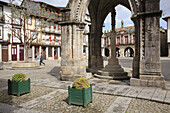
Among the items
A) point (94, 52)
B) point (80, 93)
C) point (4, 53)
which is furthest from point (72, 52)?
point (4, 53)

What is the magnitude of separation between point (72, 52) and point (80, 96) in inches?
161

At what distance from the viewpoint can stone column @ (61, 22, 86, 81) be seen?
7.93 meters

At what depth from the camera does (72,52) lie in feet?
26.2

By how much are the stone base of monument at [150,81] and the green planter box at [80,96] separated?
3115 millimetres

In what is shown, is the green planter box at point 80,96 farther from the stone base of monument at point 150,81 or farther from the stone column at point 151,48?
the stone column at point 151,48

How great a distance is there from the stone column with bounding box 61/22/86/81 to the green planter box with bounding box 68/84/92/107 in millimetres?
3523

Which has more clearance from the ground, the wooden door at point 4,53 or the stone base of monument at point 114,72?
the wooden door at point 4,53

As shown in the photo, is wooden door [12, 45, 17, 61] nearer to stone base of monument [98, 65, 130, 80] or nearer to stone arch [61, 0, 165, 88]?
stone arch [61, 0, 165, 88]

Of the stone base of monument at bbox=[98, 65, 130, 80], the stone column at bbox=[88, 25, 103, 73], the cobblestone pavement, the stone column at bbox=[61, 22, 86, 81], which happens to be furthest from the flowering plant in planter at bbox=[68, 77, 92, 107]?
the stone column at bbox=[88, 25, 103, 73]

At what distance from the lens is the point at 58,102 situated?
4617 mm

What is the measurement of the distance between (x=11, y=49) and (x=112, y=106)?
92.1ft

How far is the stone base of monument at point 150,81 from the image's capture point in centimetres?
610

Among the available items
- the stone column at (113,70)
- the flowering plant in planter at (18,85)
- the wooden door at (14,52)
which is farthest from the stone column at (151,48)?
the wooden door at (14,52)

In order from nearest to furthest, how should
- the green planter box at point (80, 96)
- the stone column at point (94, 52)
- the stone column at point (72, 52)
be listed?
the green planter box at point (80, 96) < the stone column at point (72, 52) < the stone column at point (94, 52)
